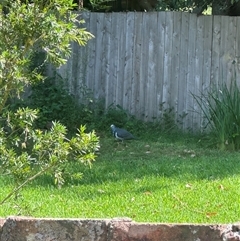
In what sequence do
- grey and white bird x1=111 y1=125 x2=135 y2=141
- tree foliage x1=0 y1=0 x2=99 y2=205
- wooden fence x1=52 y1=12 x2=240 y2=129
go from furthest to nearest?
1. wooden fence x1=52 y1=12 x2=240 y2=129
2. grey and white bird x1=111 y1=125 x2=135 y2=141
3. tree foliage x1=0 y1=0 x2=99 y2=205

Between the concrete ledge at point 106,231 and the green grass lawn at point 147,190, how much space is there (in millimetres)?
2302

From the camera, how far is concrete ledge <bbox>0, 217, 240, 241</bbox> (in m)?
2.68

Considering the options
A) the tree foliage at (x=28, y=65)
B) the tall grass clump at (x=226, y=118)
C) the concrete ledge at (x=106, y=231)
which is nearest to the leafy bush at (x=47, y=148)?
the tree foliage at (x=28, y=65)

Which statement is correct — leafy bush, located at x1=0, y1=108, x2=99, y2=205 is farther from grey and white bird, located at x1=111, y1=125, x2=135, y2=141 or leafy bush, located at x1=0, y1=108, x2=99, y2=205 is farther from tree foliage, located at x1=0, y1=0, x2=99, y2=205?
grey and white bird, located at x1=111, y1=125, x2=135, y2=141

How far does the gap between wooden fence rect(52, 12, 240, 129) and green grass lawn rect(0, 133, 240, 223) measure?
1803 mm

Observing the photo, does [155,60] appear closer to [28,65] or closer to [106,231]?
[28,65]

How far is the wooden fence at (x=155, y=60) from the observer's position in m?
10.6

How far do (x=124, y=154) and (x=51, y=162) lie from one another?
192 inches

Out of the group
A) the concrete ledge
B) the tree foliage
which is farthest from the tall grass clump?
the concrete ledge

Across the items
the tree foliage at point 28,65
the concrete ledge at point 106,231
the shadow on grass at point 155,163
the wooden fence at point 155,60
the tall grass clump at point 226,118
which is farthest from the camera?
the wooden fence at point 155,60

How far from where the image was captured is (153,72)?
11078mm

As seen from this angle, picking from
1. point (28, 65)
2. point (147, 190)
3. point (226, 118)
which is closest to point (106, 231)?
point (28, 65)

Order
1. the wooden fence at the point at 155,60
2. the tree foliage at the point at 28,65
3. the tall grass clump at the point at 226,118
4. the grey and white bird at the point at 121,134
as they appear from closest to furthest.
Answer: the tree foliage at the point at 28,65 → the tall grass clump at the point at 226,118 → the grey and white bird at the point at 121,134 → the wooden fence at the point at 155,60

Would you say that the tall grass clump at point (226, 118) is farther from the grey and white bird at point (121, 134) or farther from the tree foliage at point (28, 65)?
the tree foliage at point (28, 65)
